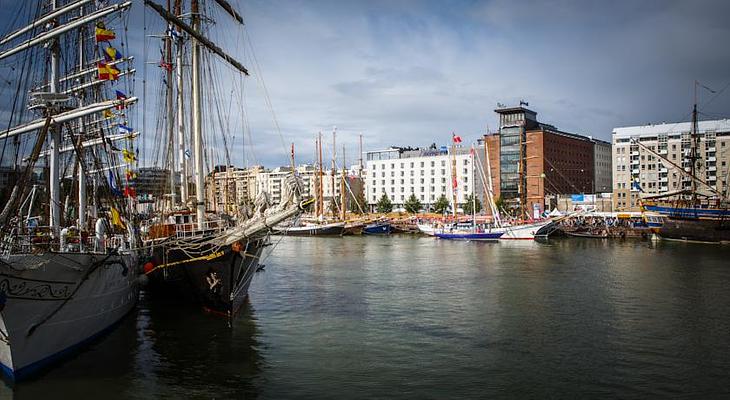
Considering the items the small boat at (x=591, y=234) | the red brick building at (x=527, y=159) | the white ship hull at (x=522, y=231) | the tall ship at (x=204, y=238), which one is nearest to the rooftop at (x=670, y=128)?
the red brick building at (x=527, y=159)

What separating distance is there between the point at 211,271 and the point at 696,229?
268 feet

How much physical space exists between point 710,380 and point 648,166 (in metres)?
132

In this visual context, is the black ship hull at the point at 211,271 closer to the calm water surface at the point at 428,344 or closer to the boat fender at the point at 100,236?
the calm water surface at the point at 428,344

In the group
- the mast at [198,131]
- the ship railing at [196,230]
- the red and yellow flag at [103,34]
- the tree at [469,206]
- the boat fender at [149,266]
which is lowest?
the boat fender at [149,266]

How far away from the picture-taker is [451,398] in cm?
1816

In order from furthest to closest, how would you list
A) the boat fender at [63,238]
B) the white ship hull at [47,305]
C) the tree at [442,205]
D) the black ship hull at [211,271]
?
the tree at [442,205] < the black ship hull at [211,271] < the boat fender at [63,238] < the white ship hull at [47,305]

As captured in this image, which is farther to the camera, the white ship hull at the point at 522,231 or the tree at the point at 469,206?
the tree at the point at 469,206

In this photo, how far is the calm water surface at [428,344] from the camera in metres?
19.1

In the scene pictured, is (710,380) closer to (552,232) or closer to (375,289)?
(375,289)

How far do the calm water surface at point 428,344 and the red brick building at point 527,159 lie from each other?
102732 mm

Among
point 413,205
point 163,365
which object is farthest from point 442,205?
point 163,365

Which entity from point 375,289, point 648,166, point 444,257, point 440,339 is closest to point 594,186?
point 648,166

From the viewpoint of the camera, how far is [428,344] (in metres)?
24.3

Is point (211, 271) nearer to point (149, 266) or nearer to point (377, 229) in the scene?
point (149, 266)
